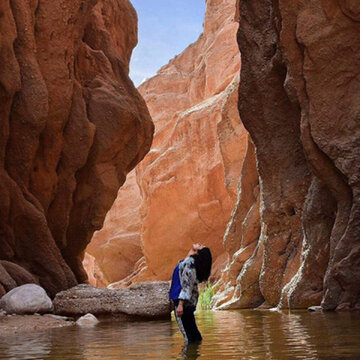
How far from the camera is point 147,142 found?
22.7m

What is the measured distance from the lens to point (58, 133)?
18250 millimetres

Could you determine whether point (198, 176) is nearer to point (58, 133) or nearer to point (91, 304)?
point (58, 133)

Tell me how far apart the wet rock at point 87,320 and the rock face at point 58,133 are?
6.83 feet

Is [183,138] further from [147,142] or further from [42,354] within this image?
[42,354]

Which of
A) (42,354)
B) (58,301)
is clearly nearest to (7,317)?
(58,301)

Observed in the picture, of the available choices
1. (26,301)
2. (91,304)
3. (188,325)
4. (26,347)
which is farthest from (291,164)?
(26,347)

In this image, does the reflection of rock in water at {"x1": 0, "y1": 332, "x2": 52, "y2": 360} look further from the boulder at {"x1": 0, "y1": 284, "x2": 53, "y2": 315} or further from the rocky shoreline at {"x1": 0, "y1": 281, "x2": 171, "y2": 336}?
the boulder at {"x1": 0, "y1": 284, "x2": 53, "y2": 315}

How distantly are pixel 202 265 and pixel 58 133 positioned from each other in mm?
12752

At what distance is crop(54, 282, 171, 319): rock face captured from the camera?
40.9 ft

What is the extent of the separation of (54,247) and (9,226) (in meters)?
1.36

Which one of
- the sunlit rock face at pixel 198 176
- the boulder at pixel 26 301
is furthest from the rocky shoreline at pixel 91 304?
the sunlit rock face at pixel 198 176

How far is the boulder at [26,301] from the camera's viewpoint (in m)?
11.8

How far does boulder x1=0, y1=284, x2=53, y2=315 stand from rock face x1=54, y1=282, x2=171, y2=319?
482mm

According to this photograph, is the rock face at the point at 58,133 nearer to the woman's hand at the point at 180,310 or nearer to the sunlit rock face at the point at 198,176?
the woman's hand at the point at 180,310
